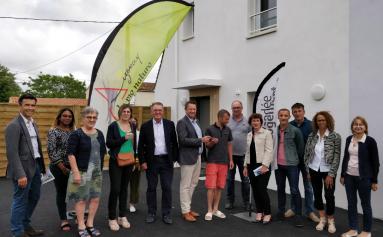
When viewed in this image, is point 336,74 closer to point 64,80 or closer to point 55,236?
point 55,236

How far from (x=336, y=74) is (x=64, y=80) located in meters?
53.3

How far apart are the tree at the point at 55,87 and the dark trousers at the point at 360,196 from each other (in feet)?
177

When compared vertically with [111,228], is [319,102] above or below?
above

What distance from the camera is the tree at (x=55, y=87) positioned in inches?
2147

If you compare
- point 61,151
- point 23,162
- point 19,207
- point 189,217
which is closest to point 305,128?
point 189,217

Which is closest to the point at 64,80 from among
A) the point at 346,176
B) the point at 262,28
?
the point at 262,28

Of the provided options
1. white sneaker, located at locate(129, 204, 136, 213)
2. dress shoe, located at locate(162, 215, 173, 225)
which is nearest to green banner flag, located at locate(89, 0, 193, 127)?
white sneaker, located at locate(129, 204, 136, 213)

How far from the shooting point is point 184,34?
11477 mm

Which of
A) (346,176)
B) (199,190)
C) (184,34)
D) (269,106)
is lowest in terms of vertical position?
(199,190)

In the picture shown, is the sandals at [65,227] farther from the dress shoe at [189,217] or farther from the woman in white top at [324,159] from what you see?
the woman in white top at [324,159]

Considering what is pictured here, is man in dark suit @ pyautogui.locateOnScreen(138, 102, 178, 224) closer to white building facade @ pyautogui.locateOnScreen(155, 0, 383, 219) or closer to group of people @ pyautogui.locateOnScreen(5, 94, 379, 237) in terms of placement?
group of people @ pyautogui.locateOnScreen(5, 94, 379, 237)

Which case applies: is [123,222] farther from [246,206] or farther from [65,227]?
[246,206]

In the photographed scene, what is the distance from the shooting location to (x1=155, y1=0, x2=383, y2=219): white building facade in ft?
20.0

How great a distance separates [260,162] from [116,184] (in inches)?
87.2
